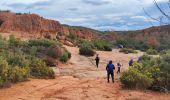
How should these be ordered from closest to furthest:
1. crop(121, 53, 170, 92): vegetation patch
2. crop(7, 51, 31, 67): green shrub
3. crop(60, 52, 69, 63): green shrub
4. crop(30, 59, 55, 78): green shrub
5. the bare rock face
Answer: crop(121, 53, 170, 92): vegetation patch → crop(7, 51, 31, 67): green shrub → crop(30, 59, 55, 78): green shrub → crop(60, 52, 69, 63): green shrub → the bare rock face

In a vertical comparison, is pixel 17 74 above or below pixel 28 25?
below

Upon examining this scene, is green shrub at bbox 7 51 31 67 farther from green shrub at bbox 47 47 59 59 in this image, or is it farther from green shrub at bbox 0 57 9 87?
green shrub at bbox 47 47 59 59

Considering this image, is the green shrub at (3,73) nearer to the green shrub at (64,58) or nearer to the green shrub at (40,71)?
the green shrub at (40,71)

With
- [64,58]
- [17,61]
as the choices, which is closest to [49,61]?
[64,58]

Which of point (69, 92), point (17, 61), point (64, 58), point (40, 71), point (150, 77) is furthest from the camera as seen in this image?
point (64, 58)

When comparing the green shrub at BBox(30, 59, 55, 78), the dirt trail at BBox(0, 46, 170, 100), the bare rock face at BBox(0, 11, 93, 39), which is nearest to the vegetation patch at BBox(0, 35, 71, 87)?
the green shrub at BBox(30, 59, 55, 78)

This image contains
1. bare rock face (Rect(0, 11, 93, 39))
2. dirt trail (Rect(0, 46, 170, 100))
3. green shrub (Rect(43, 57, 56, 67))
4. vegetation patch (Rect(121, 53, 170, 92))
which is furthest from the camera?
bare rock face (Rect(0, 11, 93, 39))

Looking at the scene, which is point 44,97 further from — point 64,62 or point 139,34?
point 139,34

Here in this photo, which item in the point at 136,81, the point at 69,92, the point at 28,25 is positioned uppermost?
the point at 28,25

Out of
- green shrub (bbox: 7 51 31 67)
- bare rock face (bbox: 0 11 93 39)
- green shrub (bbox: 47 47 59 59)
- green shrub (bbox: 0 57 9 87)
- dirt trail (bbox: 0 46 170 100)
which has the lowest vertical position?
dirt trail (bbox: 0 46 170 100)

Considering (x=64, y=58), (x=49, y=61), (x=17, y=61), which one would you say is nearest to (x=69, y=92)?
(x=17, y=61)

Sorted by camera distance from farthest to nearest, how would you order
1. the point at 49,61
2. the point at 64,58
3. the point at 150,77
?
the point at 64,58
the point at 49,61
the point at 150,77

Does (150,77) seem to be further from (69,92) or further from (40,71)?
(40,71)

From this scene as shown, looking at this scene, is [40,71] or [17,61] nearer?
[17,61]
